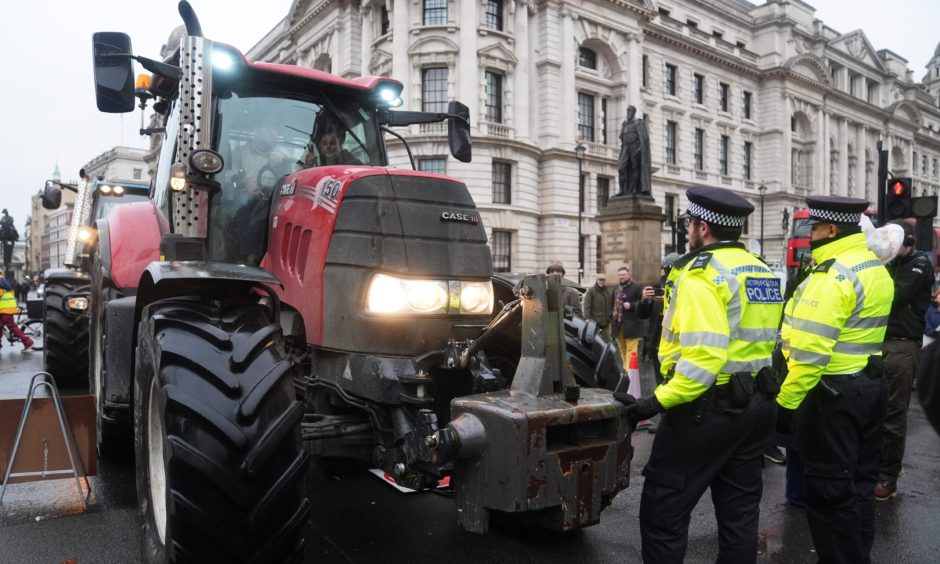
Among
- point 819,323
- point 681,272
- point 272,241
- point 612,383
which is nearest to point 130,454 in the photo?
point 272,241

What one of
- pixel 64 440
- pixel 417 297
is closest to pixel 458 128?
pixel 417 297

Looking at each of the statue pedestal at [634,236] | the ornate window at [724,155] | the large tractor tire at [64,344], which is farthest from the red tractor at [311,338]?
the ornate window at [724,155]

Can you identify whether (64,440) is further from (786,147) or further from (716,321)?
(786,147)

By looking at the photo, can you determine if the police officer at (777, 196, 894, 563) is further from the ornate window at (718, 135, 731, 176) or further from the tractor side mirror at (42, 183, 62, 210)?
the ornate window at (718, 135, 731, 176)

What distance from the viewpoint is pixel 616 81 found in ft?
139

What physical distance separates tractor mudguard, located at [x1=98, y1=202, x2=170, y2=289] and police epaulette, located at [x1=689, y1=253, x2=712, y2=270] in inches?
139

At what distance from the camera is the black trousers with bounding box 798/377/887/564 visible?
367cm

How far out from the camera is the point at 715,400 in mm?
3199

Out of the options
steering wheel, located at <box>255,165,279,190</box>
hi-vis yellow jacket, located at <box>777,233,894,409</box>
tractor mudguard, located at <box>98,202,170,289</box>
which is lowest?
hi-vis yellow jacket, located at <box>777,233,894,409</box>

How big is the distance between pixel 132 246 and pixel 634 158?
2286 cm

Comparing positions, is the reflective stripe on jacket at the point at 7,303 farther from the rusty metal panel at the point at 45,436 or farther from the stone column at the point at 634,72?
the stone column at the point at 634,72

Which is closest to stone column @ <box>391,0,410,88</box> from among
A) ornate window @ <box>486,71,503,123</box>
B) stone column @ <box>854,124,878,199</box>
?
ornate window @ <box>486,71,503,123</box>

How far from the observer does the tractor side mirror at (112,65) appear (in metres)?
3.94

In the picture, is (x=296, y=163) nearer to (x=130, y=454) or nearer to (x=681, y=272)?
(x=681, y=272)
